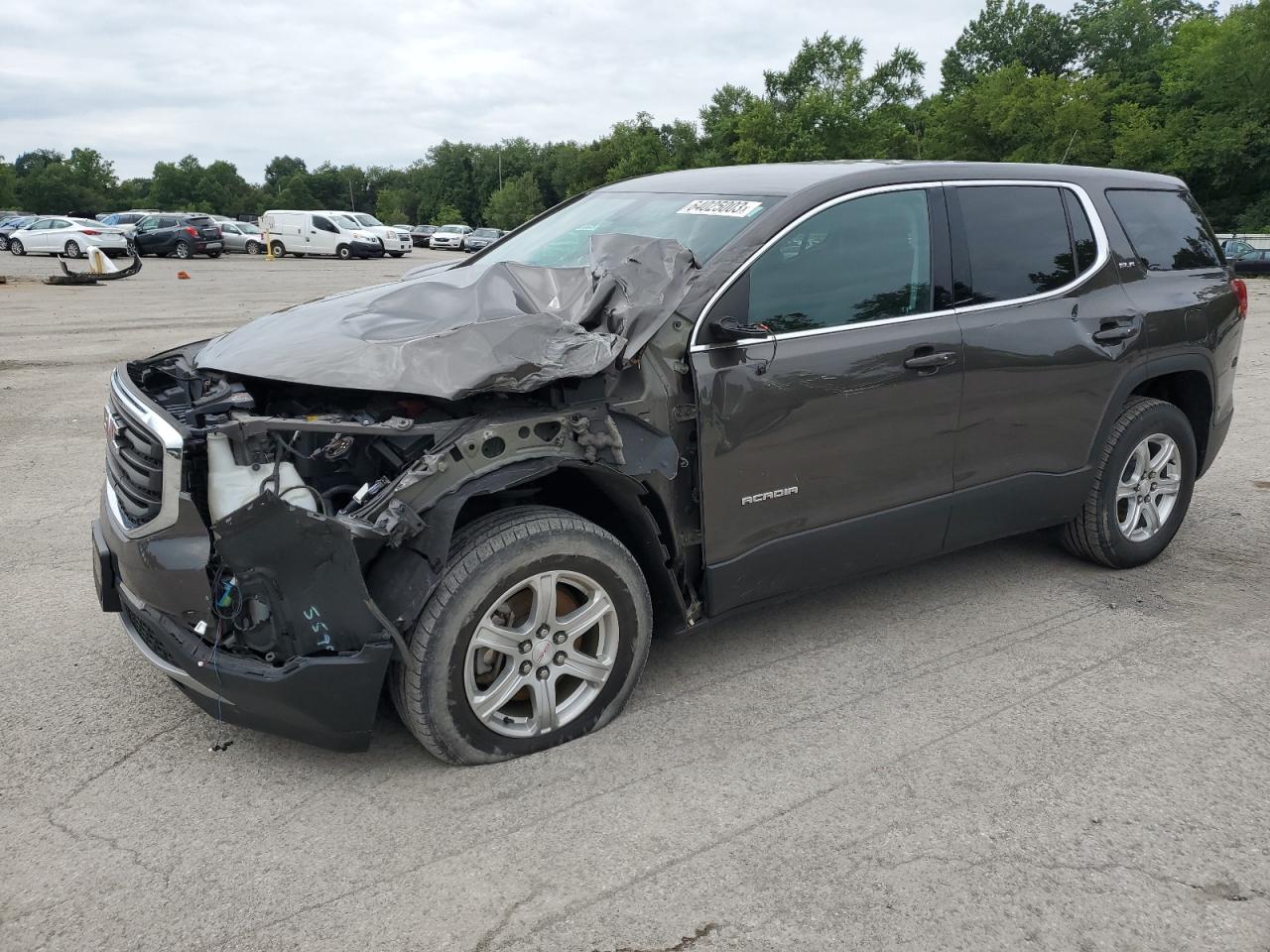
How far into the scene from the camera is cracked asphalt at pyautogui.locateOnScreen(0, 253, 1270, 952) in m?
2.47

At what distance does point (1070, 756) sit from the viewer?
322 cm

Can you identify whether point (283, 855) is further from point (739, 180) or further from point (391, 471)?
point (739, 180)

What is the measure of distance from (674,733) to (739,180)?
2.24m

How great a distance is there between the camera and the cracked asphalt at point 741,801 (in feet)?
8.10

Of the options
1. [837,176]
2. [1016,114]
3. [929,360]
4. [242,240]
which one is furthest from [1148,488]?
[1016,114]

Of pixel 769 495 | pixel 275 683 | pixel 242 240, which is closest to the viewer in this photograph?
pixel 275 683

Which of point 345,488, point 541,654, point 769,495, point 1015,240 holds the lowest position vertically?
point 541,654

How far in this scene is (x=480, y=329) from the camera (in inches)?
122

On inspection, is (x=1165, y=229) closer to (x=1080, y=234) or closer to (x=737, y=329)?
(x=1080, y=234)

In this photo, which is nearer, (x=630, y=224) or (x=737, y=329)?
(x=737, y=329)

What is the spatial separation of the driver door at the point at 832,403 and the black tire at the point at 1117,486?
1.10 meters

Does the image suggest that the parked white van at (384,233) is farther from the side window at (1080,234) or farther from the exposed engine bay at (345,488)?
the exposed engine bay at (345,488)

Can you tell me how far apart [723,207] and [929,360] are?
991 mm

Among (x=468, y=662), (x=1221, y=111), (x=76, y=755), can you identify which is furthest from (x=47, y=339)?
(x=1221, y=111)
